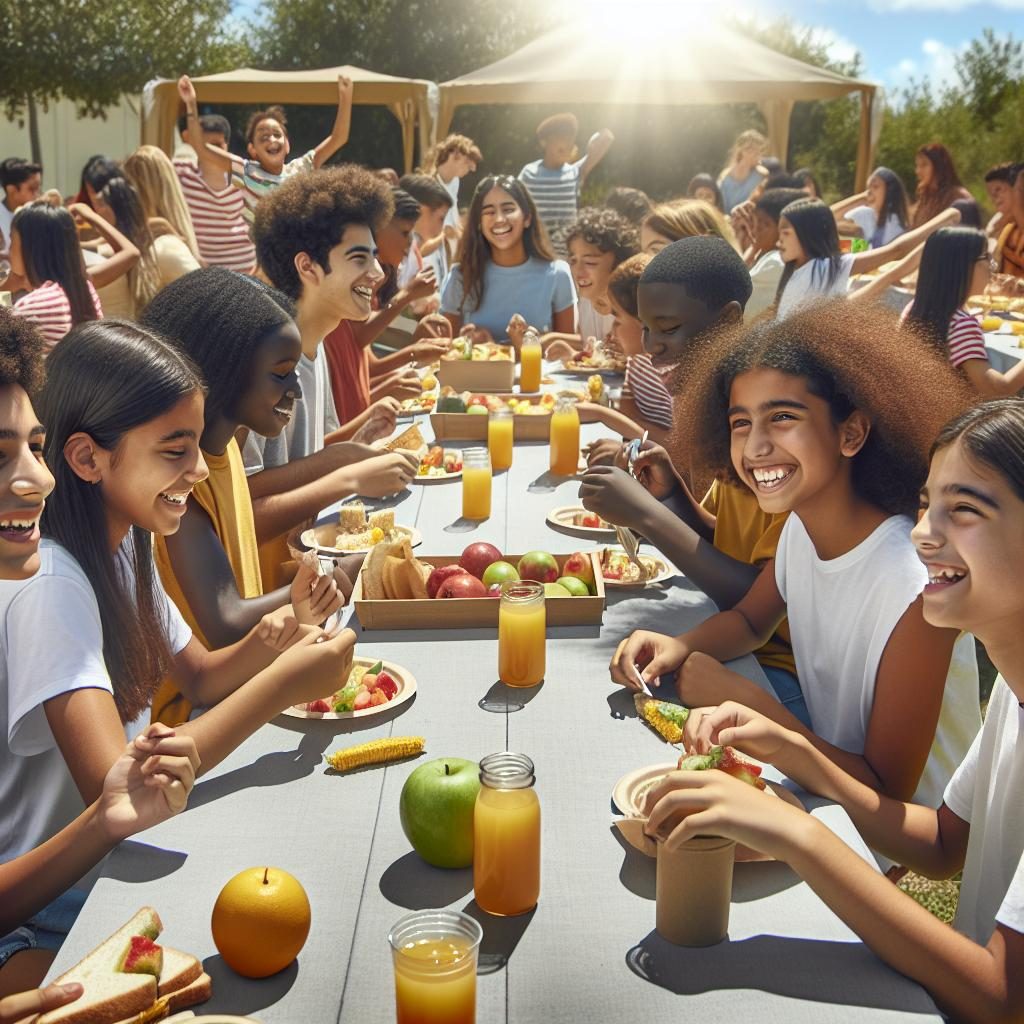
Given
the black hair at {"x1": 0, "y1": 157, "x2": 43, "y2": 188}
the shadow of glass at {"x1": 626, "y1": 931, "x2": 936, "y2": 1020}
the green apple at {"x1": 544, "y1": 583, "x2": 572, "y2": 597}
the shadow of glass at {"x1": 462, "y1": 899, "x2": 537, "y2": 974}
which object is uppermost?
the black hair at {"x1": 0, "y1": 157, "x2": 43, "y2": 188}

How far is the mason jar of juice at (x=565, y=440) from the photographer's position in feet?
13.6

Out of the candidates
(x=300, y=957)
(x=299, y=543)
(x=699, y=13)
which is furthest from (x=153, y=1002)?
(x=699, y=13)

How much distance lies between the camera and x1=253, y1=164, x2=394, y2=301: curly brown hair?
4270 millimetres

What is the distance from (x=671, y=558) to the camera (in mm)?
2959

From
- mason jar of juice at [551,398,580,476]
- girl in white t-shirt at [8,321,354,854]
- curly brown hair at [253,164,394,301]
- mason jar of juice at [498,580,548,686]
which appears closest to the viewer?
girl in white t-shirt at [8,321,354,854]

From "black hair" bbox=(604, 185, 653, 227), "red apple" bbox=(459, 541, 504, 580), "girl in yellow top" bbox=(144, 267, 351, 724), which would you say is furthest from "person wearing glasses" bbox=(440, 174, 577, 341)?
"red apple" bbox=(459, 541, 504, 580)

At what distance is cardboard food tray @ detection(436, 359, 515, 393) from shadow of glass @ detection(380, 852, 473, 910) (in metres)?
4.04

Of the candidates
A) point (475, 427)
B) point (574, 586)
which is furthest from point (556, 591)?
point (475, 427)

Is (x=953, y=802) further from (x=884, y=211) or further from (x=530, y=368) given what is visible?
(x=884, y=211)

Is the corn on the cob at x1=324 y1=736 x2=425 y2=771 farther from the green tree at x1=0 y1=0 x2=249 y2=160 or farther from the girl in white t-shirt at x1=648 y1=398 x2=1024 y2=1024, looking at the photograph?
the green tree at x1=0 y1=0 x2=249 y2=160

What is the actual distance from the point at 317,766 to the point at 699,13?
48.1ft

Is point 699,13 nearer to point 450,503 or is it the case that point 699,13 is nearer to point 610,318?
point 610,318

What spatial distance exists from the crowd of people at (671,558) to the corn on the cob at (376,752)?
0.51ft

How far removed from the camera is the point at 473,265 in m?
6.95
